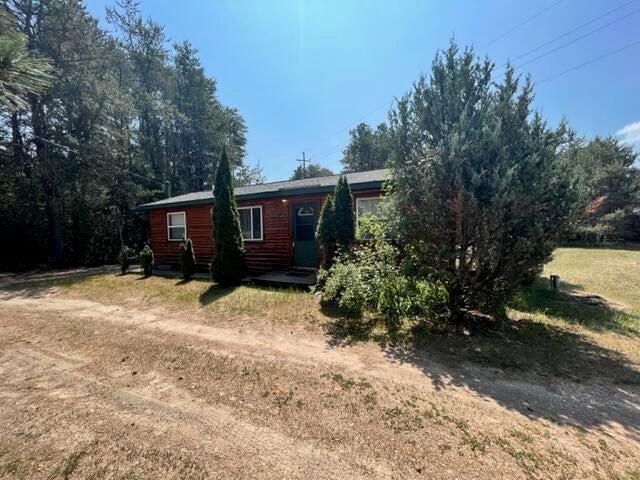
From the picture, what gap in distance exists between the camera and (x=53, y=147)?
42.4 feet

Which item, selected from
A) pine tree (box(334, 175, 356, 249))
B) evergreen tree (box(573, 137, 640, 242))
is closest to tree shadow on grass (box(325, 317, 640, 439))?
pine tree (box(334, 175, 356, 249))

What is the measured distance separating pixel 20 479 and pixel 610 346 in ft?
20.7

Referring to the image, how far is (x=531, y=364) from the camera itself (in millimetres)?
3404

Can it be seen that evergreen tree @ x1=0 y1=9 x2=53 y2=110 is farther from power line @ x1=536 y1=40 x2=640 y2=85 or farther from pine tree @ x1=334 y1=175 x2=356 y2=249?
power line @ x1=536 y1=40 x2=640 y2=85

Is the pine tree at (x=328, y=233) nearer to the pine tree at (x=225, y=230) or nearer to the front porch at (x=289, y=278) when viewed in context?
the front porch at (x=289, y=278)

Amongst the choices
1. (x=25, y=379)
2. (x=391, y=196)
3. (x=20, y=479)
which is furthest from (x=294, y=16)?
(x=20, y=479)

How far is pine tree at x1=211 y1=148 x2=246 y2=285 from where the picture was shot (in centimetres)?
769

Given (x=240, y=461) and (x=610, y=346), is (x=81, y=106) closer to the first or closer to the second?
(x=240, y=461)

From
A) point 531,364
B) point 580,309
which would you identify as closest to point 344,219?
point 531,364

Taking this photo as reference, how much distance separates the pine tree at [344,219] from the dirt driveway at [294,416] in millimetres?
2939

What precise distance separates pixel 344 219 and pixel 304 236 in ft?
7.99

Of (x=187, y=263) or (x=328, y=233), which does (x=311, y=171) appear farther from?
(x=328, y=233)

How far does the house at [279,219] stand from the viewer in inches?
313

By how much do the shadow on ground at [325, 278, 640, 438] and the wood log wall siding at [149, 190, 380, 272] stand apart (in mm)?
4172
